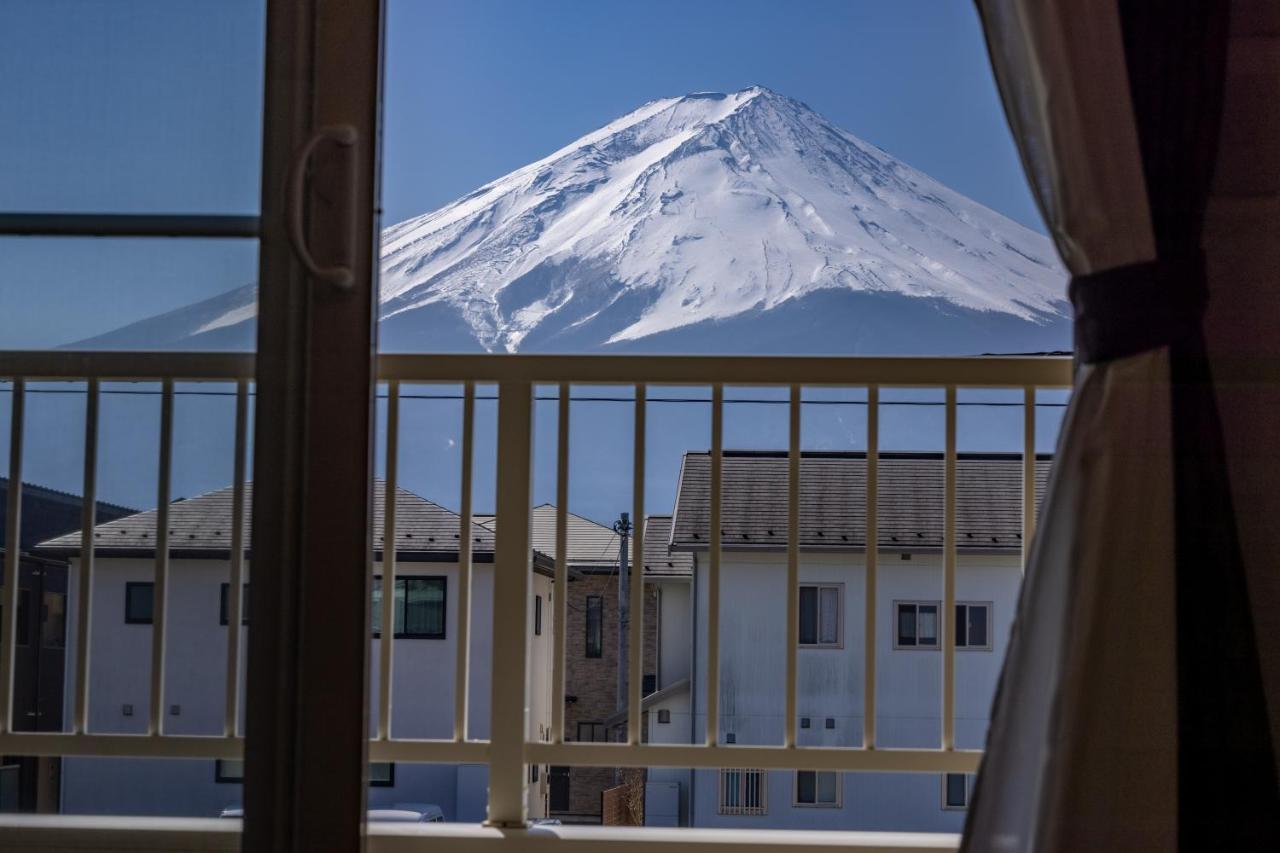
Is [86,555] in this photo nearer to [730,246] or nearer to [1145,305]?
[1145,305]

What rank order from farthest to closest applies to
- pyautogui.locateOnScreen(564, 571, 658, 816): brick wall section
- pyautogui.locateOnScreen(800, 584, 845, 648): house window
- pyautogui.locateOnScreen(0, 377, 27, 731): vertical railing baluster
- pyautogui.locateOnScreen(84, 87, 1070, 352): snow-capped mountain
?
1. pyautogui.locateOnScreen(84, 87, 1070, 352): snow-capped mountain
2. pyautogui.locateOnScreen(564, 571, 658, 816): brick wall section
3. pyautogui.locateOnScreen(800, 584, 845, 648): house window
4. pyautogui.locateOnScreen(0, 377, 27, 731): vertical railing baluster

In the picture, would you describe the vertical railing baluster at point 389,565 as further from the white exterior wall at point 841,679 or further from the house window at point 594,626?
the house window at point 594,626

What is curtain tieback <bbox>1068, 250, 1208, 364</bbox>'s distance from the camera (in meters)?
1.23

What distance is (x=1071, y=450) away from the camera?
1.26 meters

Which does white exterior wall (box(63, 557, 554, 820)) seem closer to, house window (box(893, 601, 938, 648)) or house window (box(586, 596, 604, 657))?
house window (box(893, 601, 938, 648))

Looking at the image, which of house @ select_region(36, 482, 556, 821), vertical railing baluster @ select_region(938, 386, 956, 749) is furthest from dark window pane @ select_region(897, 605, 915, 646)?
house @ select_region(36, 482, 556, 821)

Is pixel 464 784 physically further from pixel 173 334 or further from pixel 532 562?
pixel 173 334

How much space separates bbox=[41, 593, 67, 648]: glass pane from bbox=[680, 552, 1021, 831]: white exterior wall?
9.54 ft

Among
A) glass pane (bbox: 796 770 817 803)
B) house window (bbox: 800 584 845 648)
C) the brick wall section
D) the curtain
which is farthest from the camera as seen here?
glass pane (bbox: 796 770 817 803)

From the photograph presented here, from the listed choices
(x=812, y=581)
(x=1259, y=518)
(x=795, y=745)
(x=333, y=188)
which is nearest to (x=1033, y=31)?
(x=1259, y=518)

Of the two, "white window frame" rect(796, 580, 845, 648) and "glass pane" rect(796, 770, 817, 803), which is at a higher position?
"white window frame" rect(796, 580, 845, 648)

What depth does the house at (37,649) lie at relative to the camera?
1117 millimetres

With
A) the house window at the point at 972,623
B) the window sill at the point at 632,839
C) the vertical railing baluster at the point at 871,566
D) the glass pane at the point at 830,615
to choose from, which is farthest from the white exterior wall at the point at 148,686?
the glass pane at the point at 830,615

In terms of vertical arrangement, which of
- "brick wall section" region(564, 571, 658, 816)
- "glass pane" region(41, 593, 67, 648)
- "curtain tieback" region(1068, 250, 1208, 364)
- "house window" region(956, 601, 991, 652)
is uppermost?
"curtain tieback" region(1068, 250, 1208, 364)
